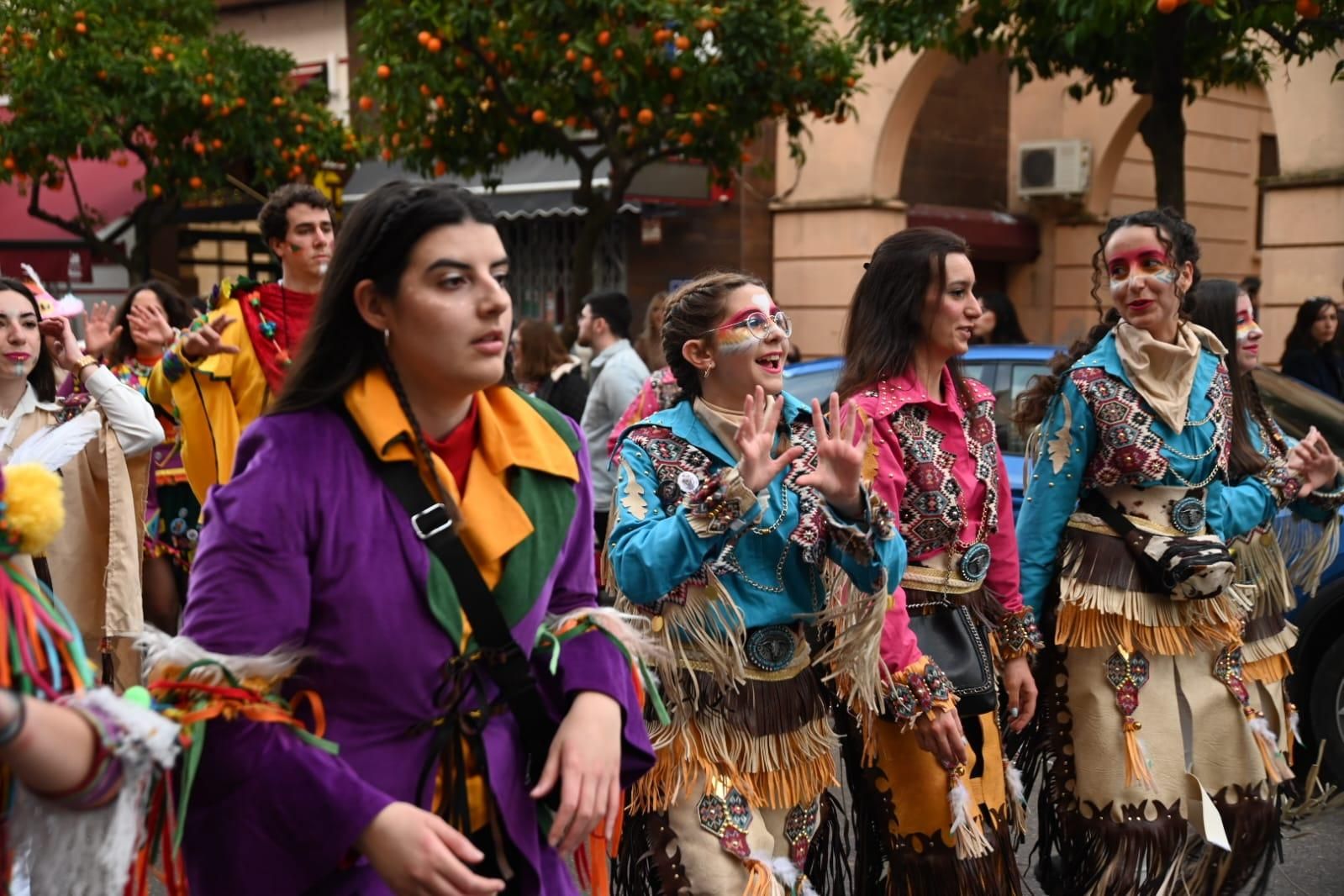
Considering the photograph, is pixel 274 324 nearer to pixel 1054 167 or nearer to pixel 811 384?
pixel 811 384

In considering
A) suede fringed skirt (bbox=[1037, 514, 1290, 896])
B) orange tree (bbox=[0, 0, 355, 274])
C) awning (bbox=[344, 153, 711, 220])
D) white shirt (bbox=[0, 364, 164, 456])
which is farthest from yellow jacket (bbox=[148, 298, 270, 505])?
orange tree (bbox=[0, 0, 355, 274])

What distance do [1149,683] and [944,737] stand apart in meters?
1.02

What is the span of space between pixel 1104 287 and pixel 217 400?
2991 mm

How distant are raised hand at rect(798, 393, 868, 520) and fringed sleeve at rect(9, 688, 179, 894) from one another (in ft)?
4.95

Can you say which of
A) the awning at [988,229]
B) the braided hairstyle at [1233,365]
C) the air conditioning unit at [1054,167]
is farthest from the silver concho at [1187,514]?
the air conditioning unit at [1054,167]

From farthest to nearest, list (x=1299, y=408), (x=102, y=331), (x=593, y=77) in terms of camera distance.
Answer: (x=593, y=77) → (x=102, y=331) → (x=1299, y=408)

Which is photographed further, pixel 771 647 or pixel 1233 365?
pixel 1233 365

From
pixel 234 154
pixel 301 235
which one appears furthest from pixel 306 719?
pixel 234 154

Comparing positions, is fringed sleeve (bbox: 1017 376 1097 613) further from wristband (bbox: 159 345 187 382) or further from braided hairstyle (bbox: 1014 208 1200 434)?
wristband (bbox: 159 345 187 382)

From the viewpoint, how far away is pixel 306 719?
7.38 feet

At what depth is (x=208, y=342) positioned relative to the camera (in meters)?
5.01

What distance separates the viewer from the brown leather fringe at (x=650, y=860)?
3.39 metres

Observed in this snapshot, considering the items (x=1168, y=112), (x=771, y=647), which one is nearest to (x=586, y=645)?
(x=771, y=647)

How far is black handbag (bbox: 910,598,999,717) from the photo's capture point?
383 cm
